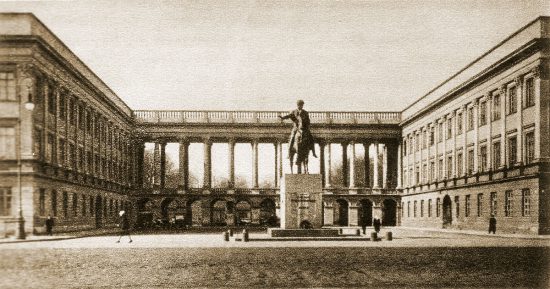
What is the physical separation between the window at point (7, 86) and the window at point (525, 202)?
32.5 metres

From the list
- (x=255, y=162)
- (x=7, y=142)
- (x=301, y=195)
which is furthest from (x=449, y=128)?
(x=7, y=142)

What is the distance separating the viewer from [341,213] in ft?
345

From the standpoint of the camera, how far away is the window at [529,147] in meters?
46.8

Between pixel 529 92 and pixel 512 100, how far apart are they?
364 cm

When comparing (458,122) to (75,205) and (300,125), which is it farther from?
(75,205)

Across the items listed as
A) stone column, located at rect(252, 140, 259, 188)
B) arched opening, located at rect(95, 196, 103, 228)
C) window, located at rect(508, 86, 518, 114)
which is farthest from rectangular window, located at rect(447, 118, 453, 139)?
arched opening, located at rect(95, 196, 103, 228)

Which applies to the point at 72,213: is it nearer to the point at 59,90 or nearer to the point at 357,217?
the point at 59,90

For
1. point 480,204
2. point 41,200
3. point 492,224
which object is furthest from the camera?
point 480,204

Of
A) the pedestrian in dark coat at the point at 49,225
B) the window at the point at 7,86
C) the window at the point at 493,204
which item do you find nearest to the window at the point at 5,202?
the window at the point at 7,86

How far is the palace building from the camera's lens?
35.5m

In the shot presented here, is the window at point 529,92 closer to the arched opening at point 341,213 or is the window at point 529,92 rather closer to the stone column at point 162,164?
the arched opening at point 341,213

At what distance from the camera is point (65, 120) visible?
183 ft

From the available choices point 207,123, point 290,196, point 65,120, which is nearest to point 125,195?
point 207,123

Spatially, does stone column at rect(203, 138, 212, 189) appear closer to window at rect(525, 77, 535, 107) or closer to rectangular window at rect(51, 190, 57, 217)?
rectangular window at rect(51, 190, 57, 217)
